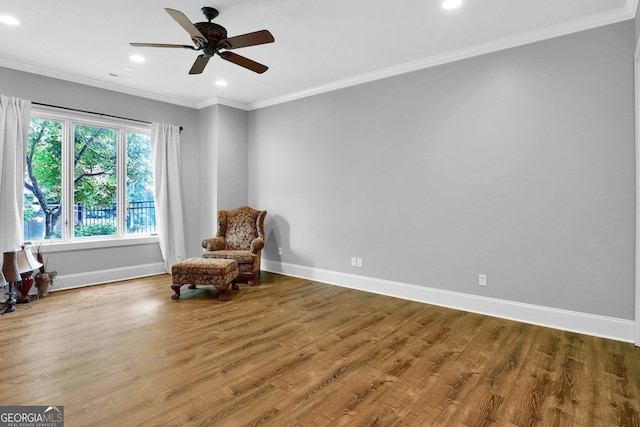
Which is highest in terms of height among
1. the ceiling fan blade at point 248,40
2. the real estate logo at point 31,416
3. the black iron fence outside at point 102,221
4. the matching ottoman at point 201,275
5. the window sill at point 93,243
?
the ceiling fan blade at point 248,40

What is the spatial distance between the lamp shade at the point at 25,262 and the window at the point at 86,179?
640 mm

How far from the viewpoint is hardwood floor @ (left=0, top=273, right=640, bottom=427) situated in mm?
2002

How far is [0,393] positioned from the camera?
2.15 m

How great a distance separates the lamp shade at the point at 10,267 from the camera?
3792mm

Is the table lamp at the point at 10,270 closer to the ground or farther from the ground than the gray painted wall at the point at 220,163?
closer to the ground

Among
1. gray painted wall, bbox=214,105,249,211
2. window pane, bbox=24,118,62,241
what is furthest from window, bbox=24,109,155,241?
gray painted wall, bbox=214,105,249,211

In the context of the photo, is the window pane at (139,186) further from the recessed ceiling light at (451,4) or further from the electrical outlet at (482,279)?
the electrical outlet at (482,279)

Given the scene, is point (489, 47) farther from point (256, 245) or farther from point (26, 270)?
point (26, 270)

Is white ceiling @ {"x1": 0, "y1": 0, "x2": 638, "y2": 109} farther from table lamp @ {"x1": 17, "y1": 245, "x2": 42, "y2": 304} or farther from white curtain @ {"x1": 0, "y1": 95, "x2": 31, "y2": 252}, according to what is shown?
table lamp @ {"x1": 17, "y1": 245, "x2": 42, "y2": 304}

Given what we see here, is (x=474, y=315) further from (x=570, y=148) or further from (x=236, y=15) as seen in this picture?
(x=236, y=15)

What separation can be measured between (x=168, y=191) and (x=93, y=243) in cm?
133

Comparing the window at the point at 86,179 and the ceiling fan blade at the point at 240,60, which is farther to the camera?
the window at the point at 86,179

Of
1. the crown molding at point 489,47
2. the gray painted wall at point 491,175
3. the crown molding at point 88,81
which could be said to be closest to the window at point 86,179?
the crown molding at point 88,81

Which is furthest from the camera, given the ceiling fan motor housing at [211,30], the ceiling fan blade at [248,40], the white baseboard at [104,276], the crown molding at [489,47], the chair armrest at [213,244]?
the chair armrest at [213,244]
